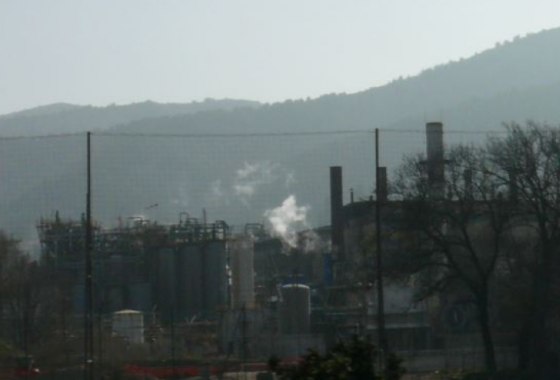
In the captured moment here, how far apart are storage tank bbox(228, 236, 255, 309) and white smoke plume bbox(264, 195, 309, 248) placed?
Result: 2.55 metres

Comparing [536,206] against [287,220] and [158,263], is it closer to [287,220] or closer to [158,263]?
[158,263]

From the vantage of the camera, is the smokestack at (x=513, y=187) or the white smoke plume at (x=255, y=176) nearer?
the smokestack at (x=513, y=187)

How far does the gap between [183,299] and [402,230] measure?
26.3m

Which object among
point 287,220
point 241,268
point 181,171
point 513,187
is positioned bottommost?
point 241,268

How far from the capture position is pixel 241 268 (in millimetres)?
56500

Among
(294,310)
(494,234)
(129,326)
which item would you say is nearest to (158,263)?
(294,310)

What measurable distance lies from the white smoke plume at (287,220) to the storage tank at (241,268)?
2553 millimetres

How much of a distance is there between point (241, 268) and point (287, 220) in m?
12.4

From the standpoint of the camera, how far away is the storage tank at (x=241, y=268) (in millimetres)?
56509

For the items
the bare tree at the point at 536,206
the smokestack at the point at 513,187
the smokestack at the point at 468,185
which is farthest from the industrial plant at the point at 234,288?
the smokestack at the point at 513,187

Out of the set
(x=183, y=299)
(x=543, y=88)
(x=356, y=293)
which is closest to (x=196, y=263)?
(x=183, y=299)

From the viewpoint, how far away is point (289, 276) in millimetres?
62781

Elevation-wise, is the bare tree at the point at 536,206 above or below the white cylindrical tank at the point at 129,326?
above

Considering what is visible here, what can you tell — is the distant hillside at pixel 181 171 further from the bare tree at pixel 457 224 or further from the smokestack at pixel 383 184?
the bare tree at pixel 457 224
